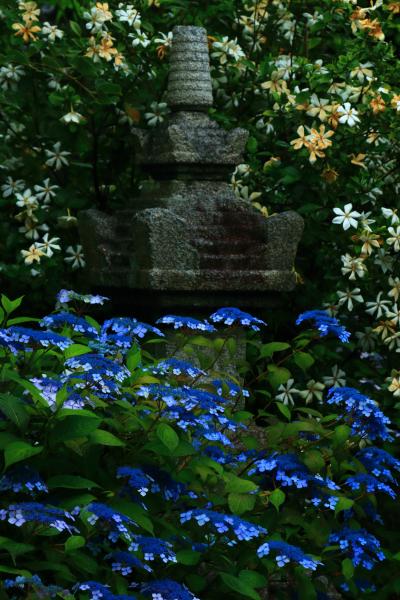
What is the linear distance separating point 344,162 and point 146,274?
53.4 inches

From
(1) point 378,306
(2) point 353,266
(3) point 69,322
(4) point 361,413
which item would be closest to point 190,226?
(2) point 353,266

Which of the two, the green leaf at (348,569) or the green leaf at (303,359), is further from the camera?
the green leaf at (303,359)

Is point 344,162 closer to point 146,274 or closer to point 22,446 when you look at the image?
point 146,274

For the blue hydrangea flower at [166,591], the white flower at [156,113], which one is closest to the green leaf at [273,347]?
the blue hydrangea flower at [166,591]

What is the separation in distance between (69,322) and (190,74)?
1834 millimetres

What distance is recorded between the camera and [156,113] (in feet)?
19.0

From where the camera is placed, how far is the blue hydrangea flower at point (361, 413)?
3.49 m

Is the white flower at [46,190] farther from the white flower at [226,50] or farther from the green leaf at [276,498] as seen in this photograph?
the green leaf at [276,498]

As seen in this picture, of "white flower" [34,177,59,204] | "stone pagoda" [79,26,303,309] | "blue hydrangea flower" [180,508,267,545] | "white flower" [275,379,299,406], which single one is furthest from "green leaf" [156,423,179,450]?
"white flower" [34,177,59,204]

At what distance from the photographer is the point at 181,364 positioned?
10.7 ft

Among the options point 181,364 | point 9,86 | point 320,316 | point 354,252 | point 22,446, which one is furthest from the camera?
point 9,86

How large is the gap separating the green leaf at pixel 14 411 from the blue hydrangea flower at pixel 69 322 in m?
0.62

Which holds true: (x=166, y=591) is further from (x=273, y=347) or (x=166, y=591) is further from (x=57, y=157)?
(x=57, y=157)

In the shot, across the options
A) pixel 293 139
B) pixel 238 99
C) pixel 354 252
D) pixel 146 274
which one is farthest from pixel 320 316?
pixel 238 99
